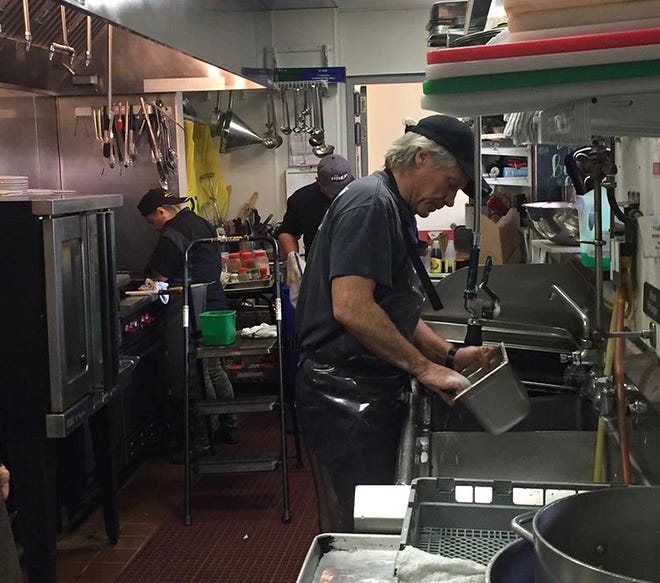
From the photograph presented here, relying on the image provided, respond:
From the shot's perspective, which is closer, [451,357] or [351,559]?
[351,559]

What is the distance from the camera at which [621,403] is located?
6.93 feet

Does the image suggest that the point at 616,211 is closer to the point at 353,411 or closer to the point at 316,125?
the point at 353,411

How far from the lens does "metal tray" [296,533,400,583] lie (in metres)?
1.18

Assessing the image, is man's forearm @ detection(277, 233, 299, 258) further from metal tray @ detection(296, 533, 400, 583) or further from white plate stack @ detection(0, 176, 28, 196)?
metal tray @ detection(296, 533, 400, 583)

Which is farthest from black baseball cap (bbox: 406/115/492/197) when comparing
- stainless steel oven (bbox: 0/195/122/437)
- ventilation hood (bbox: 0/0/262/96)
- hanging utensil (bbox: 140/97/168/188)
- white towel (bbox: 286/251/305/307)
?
hanging utensil (bbox: 140/97/168/188)

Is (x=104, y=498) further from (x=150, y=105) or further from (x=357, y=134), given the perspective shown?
(x=357, y=134)

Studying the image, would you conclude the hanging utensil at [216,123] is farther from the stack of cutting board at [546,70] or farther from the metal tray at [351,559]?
the stack of cutting board at [546,70]

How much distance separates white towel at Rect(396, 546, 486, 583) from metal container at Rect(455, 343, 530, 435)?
103cm

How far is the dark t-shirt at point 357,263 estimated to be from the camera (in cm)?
250

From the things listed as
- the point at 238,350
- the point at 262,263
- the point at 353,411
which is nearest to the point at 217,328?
the point at 238,350

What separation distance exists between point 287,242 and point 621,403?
3881 mm

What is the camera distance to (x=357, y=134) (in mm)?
7406

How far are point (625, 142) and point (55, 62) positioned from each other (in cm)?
393

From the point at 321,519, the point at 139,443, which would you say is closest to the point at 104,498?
the point at 139,443
